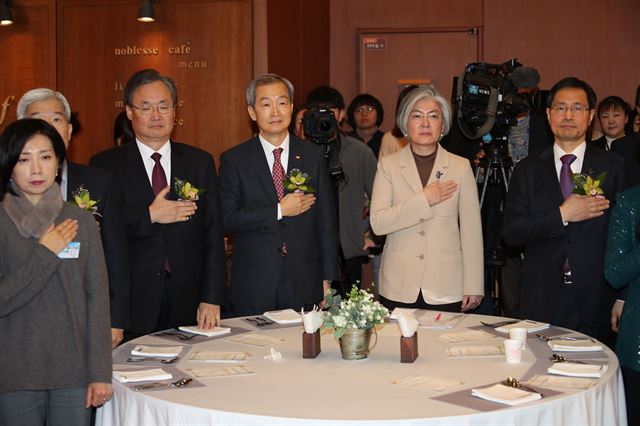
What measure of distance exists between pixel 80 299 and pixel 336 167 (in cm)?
221

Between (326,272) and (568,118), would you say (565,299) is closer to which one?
(568,118)

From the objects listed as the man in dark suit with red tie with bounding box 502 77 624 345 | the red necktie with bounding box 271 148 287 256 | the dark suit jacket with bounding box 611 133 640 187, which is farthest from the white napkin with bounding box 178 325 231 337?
the dark suit jacket with bounding box 611 133 640 187

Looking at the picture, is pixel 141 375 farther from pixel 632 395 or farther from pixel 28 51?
pixel 28 51

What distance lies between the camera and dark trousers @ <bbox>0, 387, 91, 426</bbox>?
8.73ft

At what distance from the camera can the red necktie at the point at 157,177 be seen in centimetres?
376

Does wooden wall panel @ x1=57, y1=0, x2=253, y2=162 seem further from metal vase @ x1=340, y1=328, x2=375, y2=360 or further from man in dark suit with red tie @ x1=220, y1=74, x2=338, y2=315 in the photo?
metal vase @ x1=340, y1=328, x2=375, y2=360

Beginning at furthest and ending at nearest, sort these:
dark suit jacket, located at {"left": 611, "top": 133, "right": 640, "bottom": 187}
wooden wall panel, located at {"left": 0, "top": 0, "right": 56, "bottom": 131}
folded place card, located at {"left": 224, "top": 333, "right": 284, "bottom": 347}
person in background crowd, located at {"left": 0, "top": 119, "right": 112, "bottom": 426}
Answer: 1. wooden wall panel, located at {"left": 0, "top": 0, "right": 56, "bottom": 131}
2. dark suit jacket, located at {"left": 611, "top": 133, "right": 640, "bottom": 187}
3. folded place card, located at {"left": 224, "top": 333, "right": 284, "bottom": 347}
4. person in background crowd, located at {"left": 0, "top": 119, "right": 112, "bottom": 426}

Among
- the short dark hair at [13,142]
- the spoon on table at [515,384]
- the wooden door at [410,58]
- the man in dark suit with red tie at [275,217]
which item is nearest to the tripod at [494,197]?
the man in dark suit with red tie at [275,217]

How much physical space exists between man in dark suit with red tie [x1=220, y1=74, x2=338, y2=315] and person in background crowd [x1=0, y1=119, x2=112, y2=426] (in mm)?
1260

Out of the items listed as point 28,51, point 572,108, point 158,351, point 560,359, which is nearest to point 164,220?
point 158,351

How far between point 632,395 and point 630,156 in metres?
1.54

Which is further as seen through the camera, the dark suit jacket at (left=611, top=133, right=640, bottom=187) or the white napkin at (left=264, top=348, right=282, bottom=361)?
the dark suit jacket at (left=611, top=133, right=640, bottom=187)

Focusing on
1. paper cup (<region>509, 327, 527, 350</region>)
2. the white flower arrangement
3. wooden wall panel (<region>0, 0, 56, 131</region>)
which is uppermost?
wooden wall panel (<region>0, 0, 56, 131</region>)

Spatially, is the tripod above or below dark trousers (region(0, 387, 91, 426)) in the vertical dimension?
above
